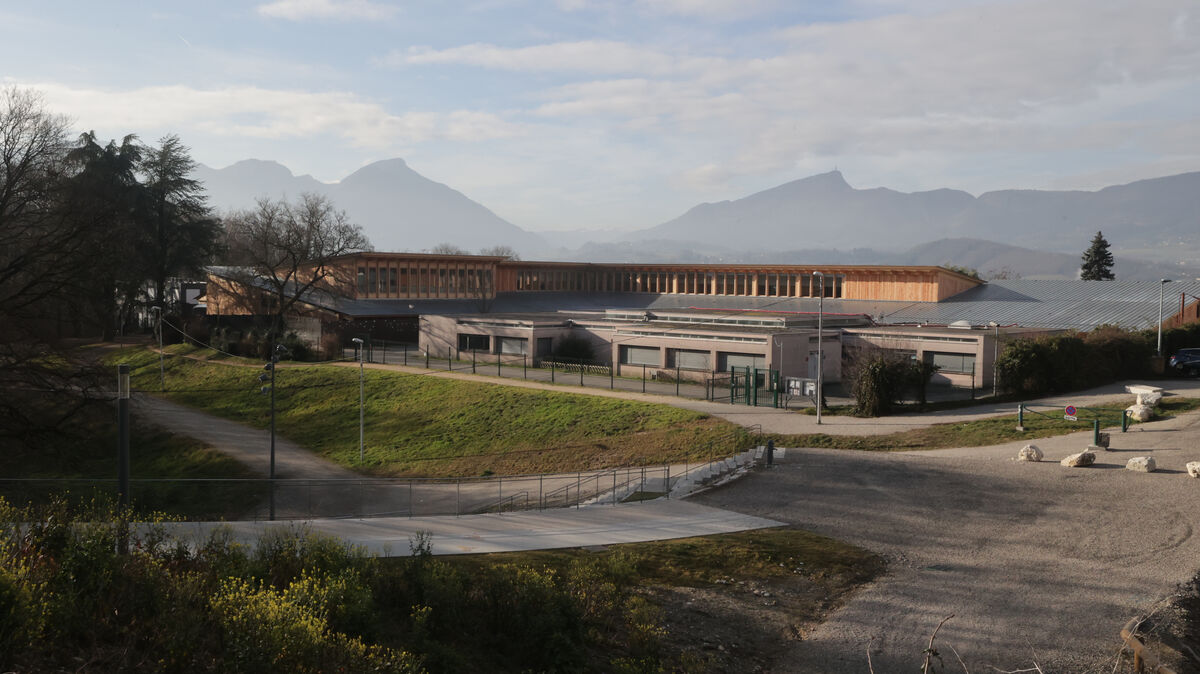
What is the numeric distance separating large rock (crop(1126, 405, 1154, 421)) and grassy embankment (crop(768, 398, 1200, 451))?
43cm

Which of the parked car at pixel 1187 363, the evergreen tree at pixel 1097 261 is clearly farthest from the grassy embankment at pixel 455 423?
the evergreen tree at pixel 1097 261

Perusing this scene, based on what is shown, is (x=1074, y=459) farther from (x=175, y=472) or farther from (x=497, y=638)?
(x=175, y=472)

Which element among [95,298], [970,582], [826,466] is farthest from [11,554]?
[95,298]

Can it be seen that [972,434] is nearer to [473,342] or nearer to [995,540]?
[995,540]

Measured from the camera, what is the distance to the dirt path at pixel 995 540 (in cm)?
1349

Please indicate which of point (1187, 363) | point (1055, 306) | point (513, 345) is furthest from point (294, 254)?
point (1187, 363)

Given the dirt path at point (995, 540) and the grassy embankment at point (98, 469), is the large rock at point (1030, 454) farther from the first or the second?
the grassy embankment at point (98, 469)

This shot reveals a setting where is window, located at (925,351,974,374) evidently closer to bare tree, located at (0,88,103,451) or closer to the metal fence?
the metal fence

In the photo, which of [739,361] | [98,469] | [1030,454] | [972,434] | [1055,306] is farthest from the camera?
[1055,306]

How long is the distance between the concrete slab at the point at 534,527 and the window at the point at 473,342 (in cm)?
3940

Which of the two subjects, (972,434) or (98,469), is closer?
(972,434)

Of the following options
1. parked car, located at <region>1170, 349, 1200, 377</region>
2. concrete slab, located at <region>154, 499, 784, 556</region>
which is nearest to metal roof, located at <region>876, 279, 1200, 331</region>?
parked car, located at <region>1170, 349, 1200, 377</region>

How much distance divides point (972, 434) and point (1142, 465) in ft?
25.7

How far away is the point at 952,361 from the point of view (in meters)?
48.3
